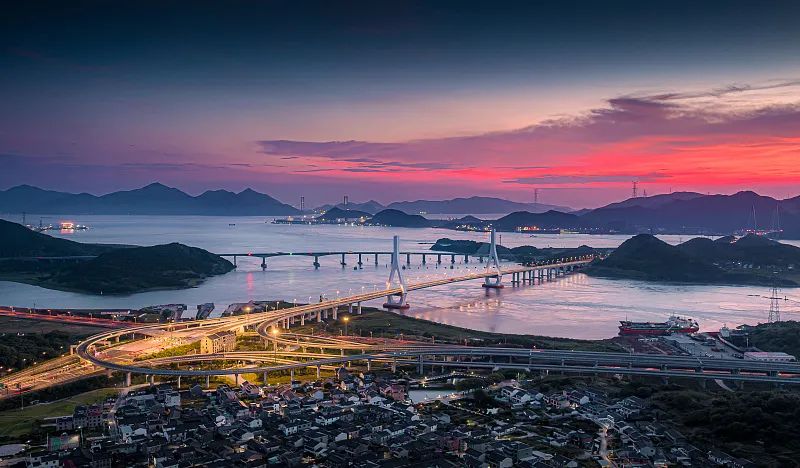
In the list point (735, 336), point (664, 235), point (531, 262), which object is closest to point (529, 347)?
point (735, 336)

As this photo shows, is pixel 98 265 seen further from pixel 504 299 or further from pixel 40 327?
pixel 504 299

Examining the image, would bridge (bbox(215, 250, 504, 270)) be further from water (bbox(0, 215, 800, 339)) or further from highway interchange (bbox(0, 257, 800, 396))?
highway interchange (bbox(0, 257, 800, 396))

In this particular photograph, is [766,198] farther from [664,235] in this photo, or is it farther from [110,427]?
[110,427]

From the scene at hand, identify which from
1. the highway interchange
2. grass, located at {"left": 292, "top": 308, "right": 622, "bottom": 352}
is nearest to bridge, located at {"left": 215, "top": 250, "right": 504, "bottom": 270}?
grass, located at {"left": 292, "top": 308, "right": 622, "bottom": 352}

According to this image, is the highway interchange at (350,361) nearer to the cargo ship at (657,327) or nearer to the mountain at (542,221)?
the cargo ship at (657,327)

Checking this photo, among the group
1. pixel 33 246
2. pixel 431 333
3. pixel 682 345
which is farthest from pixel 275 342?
pixel 33 246

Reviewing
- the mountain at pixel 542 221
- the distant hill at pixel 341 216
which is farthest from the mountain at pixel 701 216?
the distant hill at pixel 341 216

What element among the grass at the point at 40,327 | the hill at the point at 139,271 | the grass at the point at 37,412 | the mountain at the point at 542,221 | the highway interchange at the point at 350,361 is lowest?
the grass at the point at 37,412
